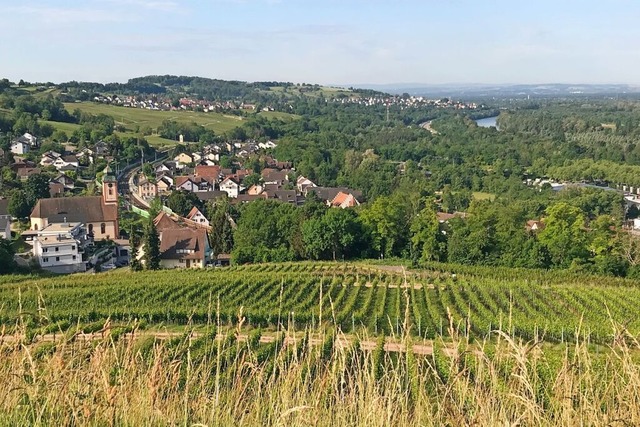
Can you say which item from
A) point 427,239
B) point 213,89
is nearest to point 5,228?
point 427,239

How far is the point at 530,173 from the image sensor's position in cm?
5806

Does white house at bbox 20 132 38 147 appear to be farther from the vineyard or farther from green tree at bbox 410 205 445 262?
green tree at bbox 410 205 445 262

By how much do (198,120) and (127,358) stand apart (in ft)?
295

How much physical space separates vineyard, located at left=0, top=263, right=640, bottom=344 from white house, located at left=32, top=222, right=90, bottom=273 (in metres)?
2.49

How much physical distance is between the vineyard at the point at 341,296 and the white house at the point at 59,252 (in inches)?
97.8

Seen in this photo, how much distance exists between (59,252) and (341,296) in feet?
43.9

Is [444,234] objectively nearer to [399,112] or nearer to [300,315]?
[300,315]

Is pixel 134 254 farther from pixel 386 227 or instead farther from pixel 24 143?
pixel 24 143

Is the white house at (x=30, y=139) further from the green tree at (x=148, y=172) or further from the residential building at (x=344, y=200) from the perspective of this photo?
the residential building at (x=344, y=200)

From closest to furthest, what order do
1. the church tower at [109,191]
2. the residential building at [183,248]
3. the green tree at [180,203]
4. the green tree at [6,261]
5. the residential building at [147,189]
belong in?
the green tree at [6,261] < the residential building at [183,248] < the church tower at [109,191] < the green tree at [180,203] < the residential building at [147,189]

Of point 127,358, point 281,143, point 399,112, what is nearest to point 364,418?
point 127,358

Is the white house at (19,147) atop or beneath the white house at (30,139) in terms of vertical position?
beneath

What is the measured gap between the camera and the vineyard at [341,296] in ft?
56.4

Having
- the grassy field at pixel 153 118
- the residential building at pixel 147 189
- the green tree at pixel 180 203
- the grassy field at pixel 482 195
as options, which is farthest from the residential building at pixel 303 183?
the grassy field at pixel 153 118
